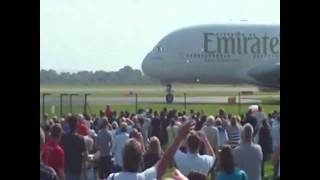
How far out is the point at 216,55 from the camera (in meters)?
36.8

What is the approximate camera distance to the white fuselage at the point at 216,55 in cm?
3672

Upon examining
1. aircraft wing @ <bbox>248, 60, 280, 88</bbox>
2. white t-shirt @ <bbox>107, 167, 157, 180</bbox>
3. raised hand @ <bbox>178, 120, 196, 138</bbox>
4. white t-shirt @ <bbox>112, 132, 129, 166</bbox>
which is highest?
aircraft wing @ <bbox>248, 60, 280, 88</bbox>

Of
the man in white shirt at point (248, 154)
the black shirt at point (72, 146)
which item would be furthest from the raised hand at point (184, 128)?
the black shirt at point (72, 146)

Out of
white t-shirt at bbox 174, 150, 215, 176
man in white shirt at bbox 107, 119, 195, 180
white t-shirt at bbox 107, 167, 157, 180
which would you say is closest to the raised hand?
man in white shirt at bbox 107, 119, 195, 180

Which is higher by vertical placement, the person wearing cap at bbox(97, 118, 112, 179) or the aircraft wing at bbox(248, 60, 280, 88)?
the aircraft wing at bbox(248, 60, 280, 88)

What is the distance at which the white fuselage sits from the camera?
36719 mm

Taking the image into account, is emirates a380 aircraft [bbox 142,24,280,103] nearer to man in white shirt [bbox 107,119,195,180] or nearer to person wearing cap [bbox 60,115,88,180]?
person wearing cap [bbox 60,115,88,180]

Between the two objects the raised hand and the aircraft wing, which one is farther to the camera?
the aircraft wing

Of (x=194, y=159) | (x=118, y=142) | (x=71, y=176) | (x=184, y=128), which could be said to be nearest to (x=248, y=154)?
(x=194, y=159)
